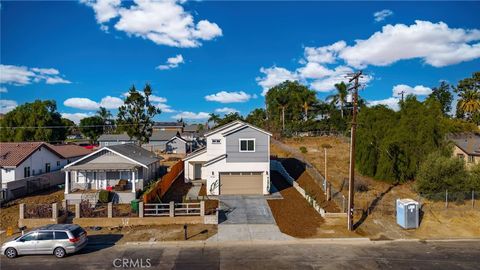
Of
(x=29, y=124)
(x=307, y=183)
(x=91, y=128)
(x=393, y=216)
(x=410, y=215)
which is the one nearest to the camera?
(x=410, y=215)

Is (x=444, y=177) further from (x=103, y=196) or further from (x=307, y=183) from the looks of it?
(x=103, y=196)

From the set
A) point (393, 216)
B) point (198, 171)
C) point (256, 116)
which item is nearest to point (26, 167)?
point (198, 171)

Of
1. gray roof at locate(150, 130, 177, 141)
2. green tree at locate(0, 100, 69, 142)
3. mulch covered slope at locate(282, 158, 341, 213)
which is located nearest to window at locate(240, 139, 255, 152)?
mulch covered slope at locate(282, 158, 341, 213)

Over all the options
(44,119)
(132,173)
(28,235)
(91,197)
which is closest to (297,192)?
(132,173)

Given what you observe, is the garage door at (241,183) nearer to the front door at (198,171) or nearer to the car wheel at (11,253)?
the front door at (198,171)

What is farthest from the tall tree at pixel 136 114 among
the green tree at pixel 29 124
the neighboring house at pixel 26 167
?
the green tree at pixel 29 124
